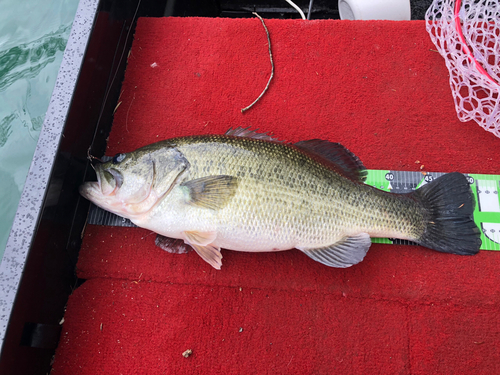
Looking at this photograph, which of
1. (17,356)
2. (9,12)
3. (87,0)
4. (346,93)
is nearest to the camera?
(17,356)

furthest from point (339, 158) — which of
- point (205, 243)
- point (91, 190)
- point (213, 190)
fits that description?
point (91, 190)

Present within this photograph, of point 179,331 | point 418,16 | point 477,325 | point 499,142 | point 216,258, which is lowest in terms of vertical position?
point 179,331

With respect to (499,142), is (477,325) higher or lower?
lower

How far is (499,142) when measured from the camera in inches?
92.9

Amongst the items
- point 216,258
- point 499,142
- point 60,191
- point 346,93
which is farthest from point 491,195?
point 60,191

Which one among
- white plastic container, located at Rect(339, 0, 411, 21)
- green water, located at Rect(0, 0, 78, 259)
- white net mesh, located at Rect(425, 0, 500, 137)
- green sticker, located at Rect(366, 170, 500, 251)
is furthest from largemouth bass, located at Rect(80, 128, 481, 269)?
white plastic container, located at Rect(339, 0, 411, 21)

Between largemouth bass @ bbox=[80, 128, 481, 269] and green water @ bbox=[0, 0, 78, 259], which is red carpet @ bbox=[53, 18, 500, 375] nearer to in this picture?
largemouth bass @ bbox=[80, 128, 481, 269]

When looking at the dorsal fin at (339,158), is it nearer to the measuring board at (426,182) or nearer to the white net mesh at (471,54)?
the measuring board at (426,182)

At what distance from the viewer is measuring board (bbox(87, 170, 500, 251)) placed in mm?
2180

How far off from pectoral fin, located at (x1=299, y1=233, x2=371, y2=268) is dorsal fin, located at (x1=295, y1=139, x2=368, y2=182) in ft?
1.30

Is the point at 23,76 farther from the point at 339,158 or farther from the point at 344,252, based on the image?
the point at 344,252

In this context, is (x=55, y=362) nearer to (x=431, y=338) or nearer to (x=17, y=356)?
(x=17, y=356)

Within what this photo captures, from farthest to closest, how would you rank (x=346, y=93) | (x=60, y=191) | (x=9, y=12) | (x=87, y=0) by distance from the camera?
(x=9, y=12) → (x=346, y=93) → (x=87, y=0) → (x=60, y=191)

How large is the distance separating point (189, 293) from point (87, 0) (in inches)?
85.5
